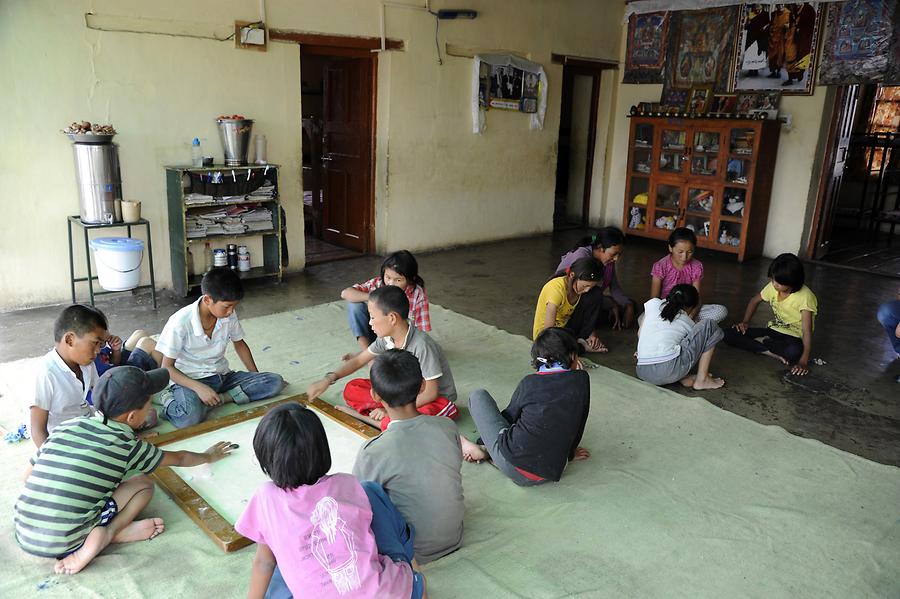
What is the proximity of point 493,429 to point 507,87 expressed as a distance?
587 centimetres

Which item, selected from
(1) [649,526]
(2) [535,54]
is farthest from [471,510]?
(2) [535,54]

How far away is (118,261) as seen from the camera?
503 cm

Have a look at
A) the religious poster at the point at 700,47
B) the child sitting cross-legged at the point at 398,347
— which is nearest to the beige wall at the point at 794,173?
the religious poster at the point at 700,47

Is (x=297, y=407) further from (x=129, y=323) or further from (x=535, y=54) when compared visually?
(x=535, y=54)

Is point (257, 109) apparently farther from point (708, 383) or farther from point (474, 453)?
point (708, 383)

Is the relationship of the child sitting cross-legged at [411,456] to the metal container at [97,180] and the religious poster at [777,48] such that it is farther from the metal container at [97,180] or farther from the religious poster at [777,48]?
the religious poster at [777,48]

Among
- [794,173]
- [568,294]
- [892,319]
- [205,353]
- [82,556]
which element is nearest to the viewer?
[82,556]

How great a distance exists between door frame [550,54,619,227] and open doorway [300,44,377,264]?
8.64 feet

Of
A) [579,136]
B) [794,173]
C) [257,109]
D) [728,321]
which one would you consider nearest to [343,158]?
[257,109]

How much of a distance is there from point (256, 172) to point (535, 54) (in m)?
3.93

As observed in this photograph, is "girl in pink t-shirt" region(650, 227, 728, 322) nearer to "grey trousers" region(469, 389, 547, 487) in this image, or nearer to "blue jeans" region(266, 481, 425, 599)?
"grey trousers" region(469, 389, 547, 487)

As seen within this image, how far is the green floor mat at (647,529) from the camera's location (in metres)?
2.35

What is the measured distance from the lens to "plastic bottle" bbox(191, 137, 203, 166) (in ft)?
18.6

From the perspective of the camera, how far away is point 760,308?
6.02m
